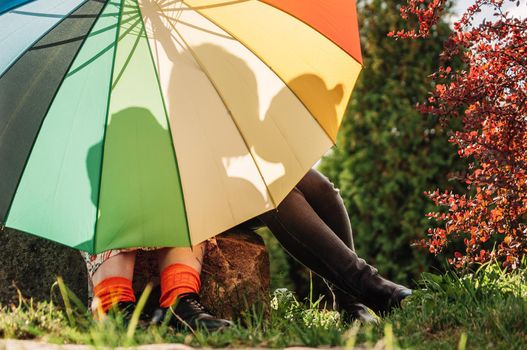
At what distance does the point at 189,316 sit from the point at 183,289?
5.7 inches

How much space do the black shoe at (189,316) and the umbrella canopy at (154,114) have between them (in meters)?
0.30

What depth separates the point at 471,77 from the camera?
3.77 m

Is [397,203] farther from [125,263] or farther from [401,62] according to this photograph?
[125,263]

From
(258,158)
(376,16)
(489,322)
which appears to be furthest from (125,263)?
(376,16)

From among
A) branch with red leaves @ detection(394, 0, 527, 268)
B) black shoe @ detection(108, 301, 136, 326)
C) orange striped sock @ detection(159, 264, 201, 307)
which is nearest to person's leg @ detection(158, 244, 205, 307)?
orange striped sock @ detection(159, 264, 201, 307)

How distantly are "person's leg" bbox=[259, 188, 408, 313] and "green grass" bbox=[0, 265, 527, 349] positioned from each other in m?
0.25

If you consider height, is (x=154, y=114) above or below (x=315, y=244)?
→ above

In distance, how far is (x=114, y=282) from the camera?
9.95 ft

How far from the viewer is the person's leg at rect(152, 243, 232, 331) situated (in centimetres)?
291

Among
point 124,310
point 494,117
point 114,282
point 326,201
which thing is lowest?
point 124,310

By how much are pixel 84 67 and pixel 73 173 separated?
45 cm

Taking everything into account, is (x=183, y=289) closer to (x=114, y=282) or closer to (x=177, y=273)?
(x=177, y=273)

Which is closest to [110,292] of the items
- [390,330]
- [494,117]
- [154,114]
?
[154,114]

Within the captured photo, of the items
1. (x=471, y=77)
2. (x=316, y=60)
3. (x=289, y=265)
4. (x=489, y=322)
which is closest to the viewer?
(x=489, y=322)
